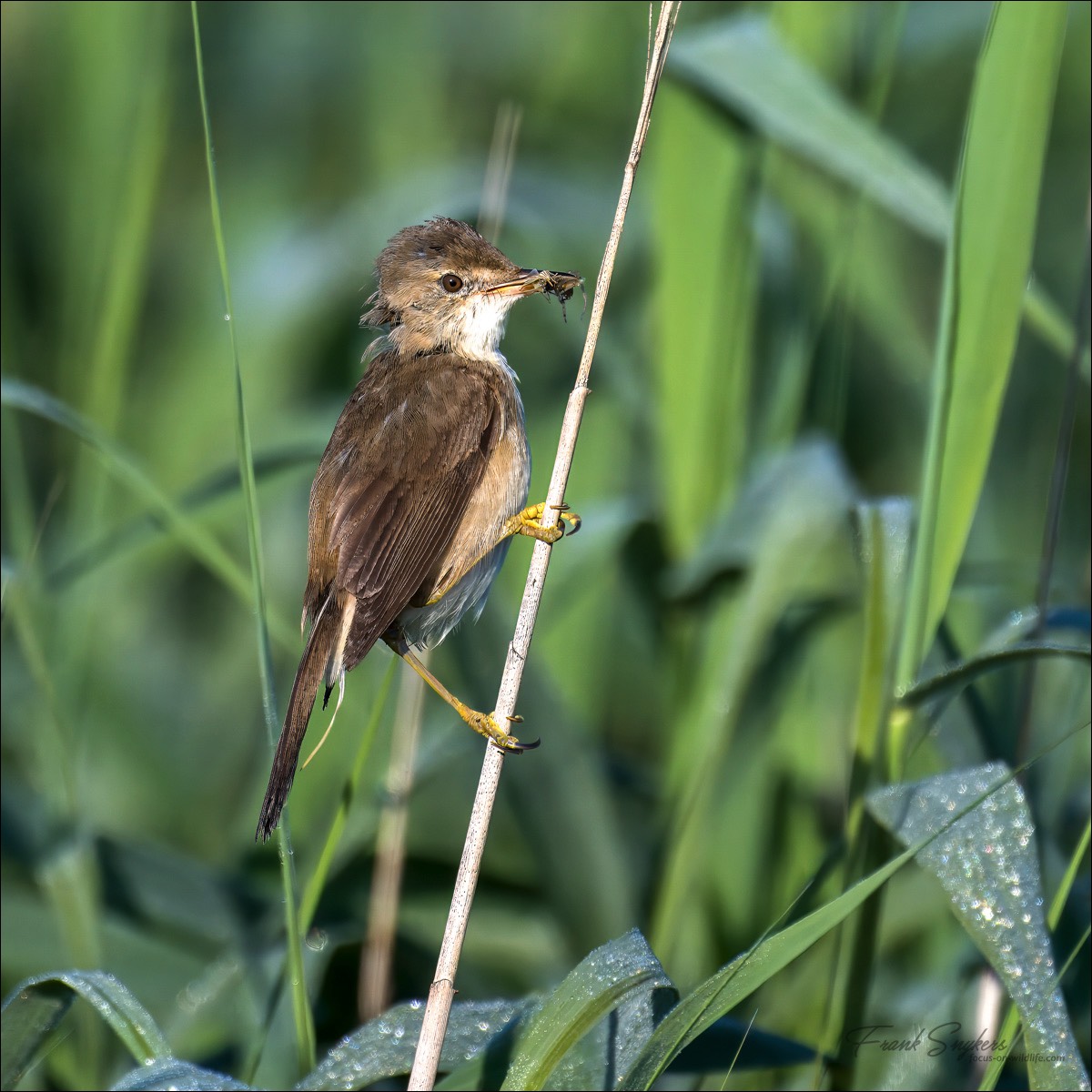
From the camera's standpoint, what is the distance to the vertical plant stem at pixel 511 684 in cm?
182

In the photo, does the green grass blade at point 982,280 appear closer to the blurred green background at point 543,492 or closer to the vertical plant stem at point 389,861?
the blurred green background at point 543,492

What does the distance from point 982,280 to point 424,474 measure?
42.6 inches

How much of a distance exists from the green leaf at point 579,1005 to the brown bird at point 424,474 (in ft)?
1.35

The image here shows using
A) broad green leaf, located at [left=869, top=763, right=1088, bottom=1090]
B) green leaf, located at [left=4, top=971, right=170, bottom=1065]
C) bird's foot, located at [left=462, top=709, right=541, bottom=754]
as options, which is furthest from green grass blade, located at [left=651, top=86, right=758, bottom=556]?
green leaf, located at [left=4, top=971, right=170, bottom=1065]

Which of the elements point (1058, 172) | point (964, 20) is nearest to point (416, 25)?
point (964, 20)

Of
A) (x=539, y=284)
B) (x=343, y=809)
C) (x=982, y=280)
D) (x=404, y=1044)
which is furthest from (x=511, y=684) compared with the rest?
(x=982, y=280)

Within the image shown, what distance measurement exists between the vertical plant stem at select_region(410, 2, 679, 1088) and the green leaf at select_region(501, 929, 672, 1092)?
12 centimetres

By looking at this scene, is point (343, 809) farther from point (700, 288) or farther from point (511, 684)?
point (700, 288)

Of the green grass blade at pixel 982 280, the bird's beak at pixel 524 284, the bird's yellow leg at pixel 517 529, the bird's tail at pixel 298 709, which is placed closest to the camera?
the bird's tail at pixel 298 709

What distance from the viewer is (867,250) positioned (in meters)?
3.84

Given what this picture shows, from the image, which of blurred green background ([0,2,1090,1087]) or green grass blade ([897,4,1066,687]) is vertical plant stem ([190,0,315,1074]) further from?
green grass blade ([897,4,1066,687])

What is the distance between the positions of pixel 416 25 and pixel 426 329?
277cm

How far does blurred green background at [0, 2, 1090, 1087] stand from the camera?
286 centimetres

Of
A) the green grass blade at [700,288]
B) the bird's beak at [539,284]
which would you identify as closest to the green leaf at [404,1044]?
the bird's beak at [539,284]
